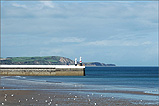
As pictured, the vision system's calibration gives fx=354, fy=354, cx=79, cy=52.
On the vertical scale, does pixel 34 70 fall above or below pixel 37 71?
above

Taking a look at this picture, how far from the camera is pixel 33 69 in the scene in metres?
95.1

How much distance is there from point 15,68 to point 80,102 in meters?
62.5

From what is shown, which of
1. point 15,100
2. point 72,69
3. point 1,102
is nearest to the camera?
point 1,102

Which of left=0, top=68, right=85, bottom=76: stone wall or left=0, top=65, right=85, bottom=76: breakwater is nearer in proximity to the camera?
left=0, top=68, right=85, bottom=76: stone wall

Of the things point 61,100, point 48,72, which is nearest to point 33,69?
point 48,72

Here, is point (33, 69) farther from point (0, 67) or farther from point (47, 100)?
point (47, 100)

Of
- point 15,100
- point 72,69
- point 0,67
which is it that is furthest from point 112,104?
point 0,67

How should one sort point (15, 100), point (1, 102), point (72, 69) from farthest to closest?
point (72, 69), point (15, 100), point (1, 102)

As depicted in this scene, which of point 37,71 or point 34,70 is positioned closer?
point 34,70

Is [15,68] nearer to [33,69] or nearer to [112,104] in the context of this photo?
[33,69]

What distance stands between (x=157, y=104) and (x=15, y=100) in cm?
1435

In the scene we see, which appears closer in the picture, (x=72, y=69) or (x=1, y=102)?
(x=1, y=102)

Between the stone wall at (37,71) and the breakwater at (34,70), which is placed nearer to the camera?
the stone wall at (37,71)

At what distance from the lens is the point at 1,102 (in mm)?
33469
